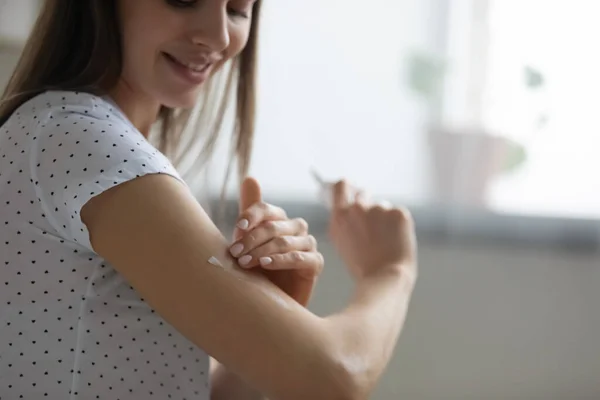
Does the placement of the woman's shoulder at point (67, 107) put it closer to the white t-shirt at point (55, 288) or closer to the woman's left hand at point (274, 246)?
the white t-shirt at point (55, 288)

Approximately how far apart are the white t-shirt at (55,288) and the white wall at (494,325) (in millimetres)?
779

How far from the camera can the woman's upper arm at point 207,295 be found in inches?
25.9

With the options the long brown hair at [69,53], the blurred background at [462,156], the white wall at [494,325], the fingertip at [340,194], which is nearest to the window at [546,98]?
the blurred background at [462,156]

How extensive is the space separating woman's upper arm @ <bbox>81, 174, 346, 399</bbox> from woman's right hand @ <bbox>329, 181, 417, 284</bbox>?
271mm

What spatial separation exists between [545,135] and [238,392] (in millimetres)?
883

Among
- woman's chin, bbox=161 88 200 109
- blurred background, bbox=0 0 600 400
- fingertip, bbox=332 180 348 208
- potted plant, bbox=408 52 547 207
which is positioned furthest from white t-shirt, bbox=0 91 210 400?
potted plant, bbox=408 52 547 207

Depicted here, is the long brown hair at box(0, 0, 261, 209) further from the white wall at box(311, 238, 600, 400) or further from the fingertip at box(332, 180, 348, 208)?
the white wall at box(311, 238, 600, 400)

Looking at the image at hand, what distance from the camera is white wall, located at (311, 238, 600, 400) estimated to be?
1550 mm

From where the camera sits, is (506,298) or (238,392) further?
(506,298)

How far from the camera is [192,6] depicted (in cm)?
83

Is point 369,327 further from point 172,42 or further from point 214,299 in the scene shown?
point 172,42

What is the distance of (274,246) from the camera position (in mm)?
745

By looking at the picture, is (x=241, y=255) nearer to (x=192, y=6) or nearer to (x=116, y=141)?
(x=116, y=141)

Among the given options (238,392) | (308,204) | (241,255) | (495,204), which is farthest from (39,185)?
(495,204)
